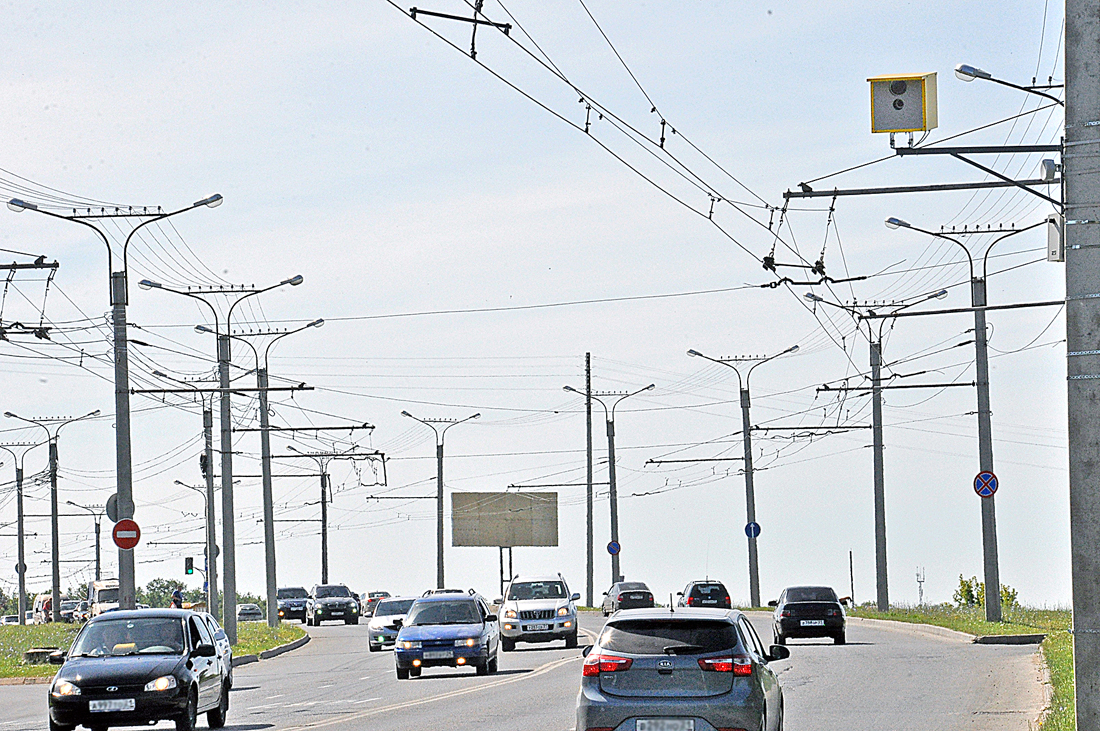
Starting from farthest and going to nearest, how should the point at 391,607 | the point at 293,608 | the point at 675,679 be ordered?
the point at 293,608 < the point at 391,607 < the point at 675,679

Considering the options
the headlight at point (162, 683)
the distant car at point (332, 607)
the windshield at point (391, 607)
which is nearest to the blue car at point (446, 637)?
the headlight at point (162, 683)

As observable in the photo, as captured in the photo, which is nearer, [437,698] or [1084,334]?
[1084,334]

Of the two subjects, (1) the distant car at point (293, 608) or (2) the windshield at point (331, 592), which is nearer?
(2) the windshield at point (331, 592)

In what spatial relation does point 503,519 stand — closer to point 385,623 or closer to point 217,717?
point 385,623

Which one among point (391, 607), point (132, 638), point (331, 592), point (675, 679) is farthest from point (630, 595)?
point (675, 679)

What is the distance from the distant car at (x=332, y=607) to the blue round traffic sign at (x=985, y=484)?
38.7 meters

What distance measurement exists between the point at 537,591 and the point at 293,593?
1723 inches

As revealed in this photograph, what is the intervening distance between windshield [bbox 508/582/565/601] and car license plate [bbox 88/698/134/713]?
24514 mm

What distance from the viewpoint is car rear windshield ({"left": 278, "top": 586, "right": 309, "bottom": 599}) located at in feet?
279

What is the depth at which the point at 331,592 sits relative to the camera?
75.4 m

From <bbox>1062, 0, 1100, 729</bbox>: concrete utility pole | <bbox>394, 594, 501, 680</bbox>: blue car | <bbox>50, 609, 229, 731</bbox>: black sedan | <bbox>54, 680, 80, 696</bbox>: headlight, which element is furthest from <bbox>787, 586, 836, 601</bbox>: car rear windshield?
<bbox>1062, 0, 1100, 729</bbox>: concrete utility pole

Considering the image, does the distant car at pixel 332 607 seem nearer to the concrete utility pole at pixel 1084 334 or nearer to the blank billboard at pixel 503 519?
the blank billboard at pixel 503 519

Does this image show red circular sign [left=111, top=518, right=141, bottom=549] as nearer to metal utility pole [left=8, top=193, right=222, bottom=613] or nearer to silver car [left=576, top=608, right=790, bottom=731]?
metal utility pole [left=8, top=193, right=222, bottom=613]

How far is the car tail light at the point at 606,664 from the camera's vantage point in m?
14.9
